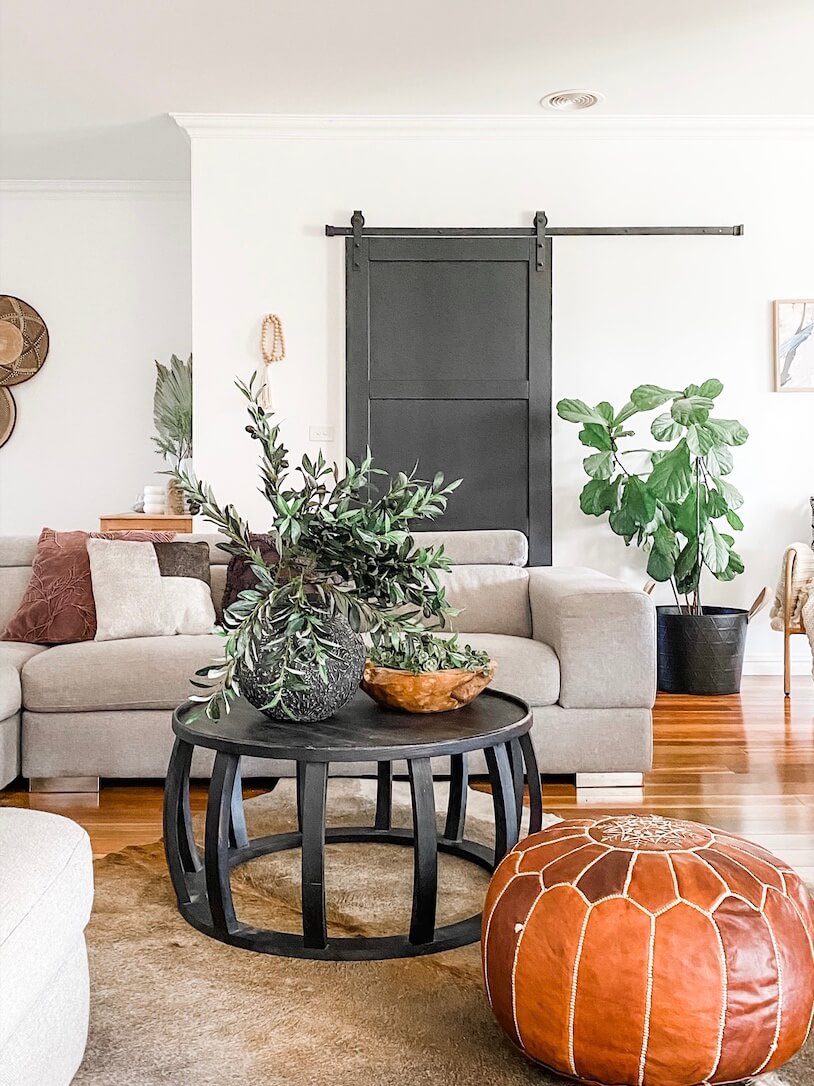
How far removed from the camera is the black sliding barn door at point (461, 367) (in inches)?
205

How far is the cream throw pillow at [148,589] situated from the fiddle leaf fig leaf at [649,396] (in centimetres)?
230

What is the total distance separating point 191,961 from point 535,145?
442 cm

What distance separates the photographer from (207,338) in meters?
5.25

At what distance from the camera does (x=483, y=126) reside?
17.0ft

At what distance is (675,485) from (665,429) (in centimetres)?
26

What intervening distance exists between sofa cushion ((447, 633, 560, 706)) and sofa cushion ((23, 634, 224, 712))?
84cm

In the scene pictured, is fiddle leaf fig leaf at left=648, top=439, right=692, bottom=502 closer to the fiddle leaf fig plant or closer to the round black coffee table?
the fiddle leaf fig plant

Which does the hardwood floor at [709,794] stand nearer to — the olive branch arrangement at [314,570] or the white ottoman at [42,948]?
the olive branch arrangement at [314,570]

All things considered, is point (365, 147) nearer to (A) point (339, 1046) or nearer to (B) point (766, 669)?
(B) point (766, 669)

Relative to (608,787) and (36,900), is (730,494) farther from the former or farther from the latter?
(36,900)

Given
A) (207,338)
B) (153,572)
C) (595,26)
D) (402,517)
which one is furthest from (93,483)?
(402,517)

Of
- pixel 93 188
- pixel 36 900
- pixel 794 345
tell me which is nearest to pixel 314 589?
pixel 36 900

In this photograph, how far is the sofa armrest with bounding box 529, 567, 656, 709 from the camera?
3119mm

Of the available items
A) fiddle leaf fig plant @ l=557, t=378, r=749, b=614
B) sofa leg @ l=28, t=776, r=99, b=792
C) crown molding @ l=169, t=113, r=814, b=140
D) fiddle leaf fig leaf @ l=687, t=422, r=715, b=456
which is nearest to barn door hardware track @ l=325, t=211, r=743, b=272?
crown molding @ l=169, t=113, r=814, b=140
